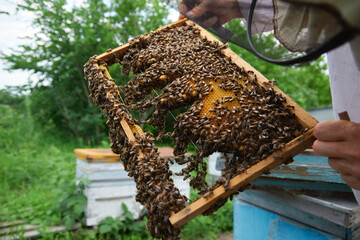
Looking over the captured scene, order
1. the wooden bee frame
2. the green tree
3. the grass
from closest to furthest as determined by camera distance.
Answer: the wooden bee frame
the grass
the green tree

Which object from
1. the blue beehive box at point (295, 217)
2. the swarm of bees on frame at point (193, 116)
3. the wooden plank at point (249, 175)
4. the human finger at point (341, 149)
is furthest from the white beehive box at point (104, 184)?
the human finger at point (341, 149)

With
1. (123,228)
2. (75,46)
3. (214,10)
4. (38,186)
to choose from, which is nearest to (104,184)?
(123,228)

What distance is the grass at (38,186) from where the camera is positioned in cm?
500

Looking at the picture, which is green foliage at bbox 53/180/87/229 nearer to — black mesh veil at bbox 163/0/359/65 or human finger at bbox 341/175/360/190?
black mesh veil at bbox 163/0/359/65

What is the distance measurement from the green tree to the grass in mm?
1322

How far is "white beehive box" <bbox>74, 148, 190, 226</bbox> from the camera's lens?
4.71 meters

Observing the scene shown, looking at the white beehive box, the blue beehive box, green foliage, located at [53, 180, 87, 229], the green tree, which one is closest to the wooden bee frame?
the blue beehive box

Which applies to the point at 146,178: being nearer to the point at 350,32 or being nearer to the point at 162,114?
the point at 162,114

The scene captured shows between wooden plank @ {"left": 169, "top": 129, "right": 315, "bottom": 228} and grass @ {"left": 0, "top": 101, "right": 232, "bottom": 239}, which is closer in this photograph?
wooden plank @ {"left": 169, "top": 129, "right": 315, "bottom": 228}

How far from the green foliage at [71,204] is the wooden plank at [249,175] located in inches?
147

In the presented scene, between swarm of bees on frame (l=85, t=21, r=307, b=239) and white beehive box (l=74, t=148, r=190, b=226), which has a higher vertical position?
swarm of bees on frame (l=85, t=21, r=307, b=239)

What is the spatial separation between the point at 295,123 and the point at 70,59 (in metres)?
9.72

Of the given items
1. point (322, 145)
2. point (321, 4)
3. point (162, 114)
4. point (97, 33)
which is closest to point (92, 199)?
point (162, 114)

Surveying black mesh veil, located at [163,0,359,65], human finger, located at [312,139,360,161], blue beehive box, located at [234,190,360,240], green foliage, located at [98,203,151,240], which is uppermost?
→ black mesh veil, located at [163,0,359,65]
